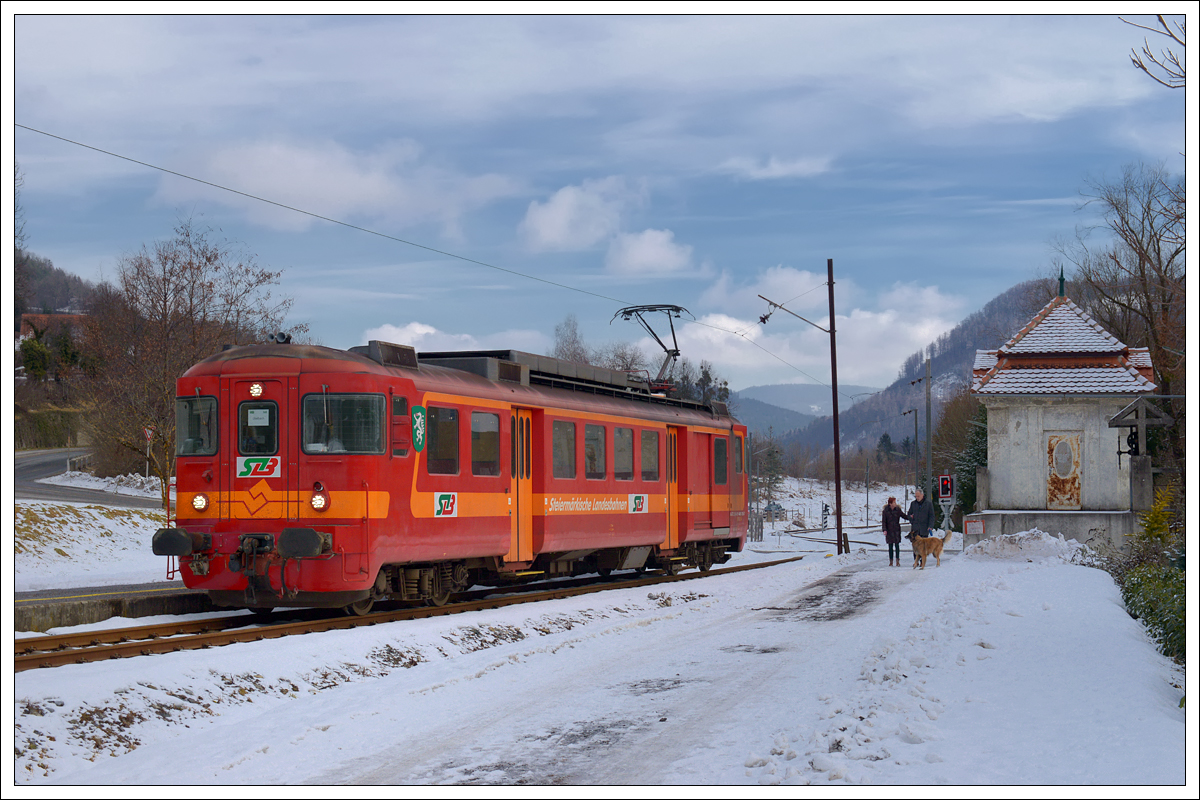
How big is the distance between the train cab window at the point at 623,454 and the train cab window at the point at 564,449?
162 centimetres

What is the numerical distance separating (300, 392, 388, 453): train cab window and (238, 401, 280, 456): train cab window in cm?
38

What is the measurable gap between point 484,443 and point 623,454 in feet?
16.2

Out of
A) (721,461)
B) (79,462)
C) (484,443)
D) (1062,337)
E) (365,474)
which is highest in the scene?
(1062,337)

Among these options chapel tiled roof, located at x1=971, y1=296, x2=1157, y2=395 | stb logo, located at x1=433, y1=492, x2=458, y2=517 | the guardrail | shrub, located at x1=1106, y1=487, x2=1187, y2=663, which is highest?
chapel tiled roof, located at x1=971, y1=296, x2=1157, y2=395

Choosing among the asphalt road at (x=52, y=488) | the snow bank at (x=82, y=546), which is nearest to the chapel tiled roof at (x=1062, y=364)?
the snow bank at (x=82, y=546)

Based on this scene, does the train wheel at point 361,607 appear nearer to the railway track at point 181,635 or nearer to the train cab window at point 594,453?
the railway track at point 181,635

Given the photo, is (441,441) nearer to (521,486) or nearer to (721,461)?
(521,486)

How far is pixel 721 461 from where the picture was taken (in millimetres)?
25250

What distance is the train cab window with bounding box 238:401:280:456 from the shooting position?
13703 millimetres

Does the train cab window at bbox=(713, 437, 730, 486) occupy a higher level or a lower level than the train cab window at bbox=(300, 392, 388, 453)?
lower

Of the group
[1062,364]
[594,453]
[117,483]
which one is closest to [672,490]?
[594,453]

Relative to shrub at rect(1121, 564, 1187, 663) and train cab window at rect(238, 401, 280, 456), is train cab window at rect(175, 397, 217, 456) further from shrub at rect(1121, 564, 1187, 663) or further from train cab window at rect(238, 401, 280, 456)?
shrub at rect(1121, 564, 1187, 663)

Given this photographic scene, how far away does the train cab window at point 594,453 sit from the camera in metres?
19.1

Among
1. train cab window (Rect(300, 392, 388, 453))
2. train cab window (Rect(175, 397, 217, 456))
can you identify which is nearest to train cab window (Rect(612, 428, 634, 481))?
train cab window (Rect(300, 392, 388, 453))
